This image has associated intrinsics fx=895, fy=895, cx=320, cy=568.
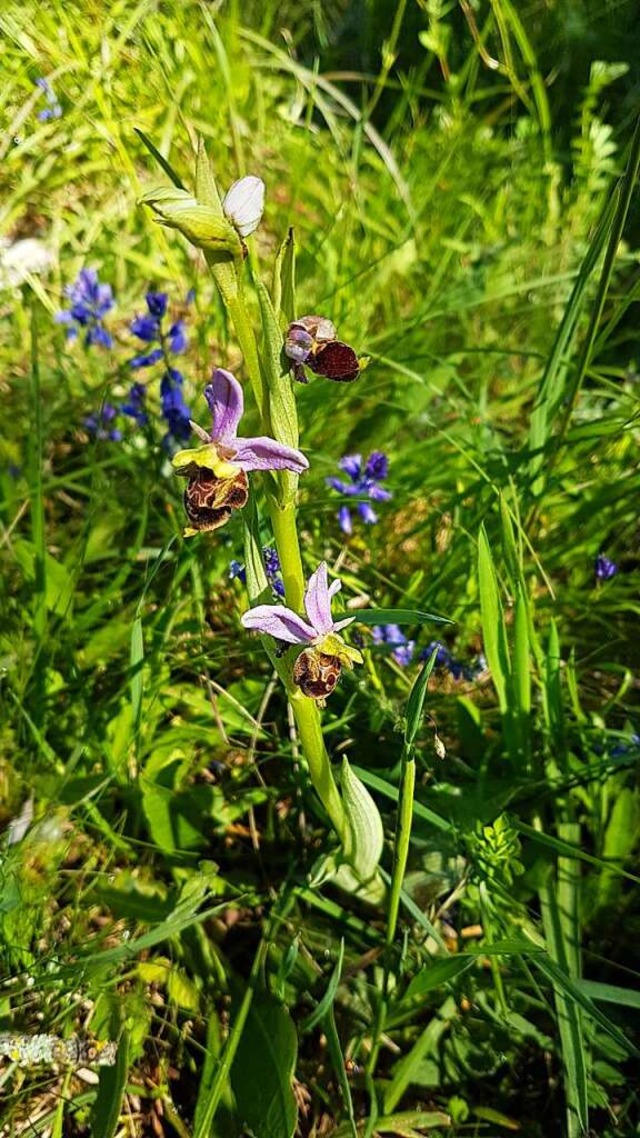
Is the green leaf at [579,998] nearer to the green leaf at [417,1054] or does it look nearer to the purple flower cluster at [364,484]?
the green leaf at [417,1054]

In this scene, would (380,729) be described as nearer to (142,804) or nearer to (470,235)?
(142,804)

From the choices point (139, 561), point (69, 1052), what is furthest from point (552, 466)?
point (69, 1052)

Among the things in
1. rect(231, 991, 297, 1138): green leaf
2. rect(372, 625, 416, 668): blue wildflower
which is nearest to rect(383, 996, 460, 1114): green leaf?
rect(231, 991, 297, 1138): green leaf

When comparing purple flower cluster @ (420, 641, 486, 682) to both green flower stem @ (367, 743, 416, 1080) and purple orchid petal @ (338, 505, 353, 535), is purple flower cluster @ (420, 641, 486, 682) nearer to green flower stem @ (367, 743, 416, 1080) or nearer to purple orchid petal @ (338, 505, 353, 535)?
purple orchid petal @ (338, 505, 353, 535)

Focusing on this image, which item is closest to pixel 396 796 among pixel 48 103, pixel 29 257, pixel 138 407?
pixel 138 407

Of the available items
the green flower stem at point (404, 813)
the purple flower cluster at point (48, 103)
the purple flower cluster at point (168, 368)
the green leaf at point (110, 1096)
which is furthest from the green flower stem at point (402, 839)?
the purple flower cluster at point (48, 103)

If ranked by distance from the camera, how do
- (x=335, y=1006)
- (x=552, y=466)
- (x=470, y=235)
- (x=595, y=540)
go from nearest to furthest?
(x=335, y=1006) → (x=552, y=466) → (x=595, y=540) → (x=470, y=235)
